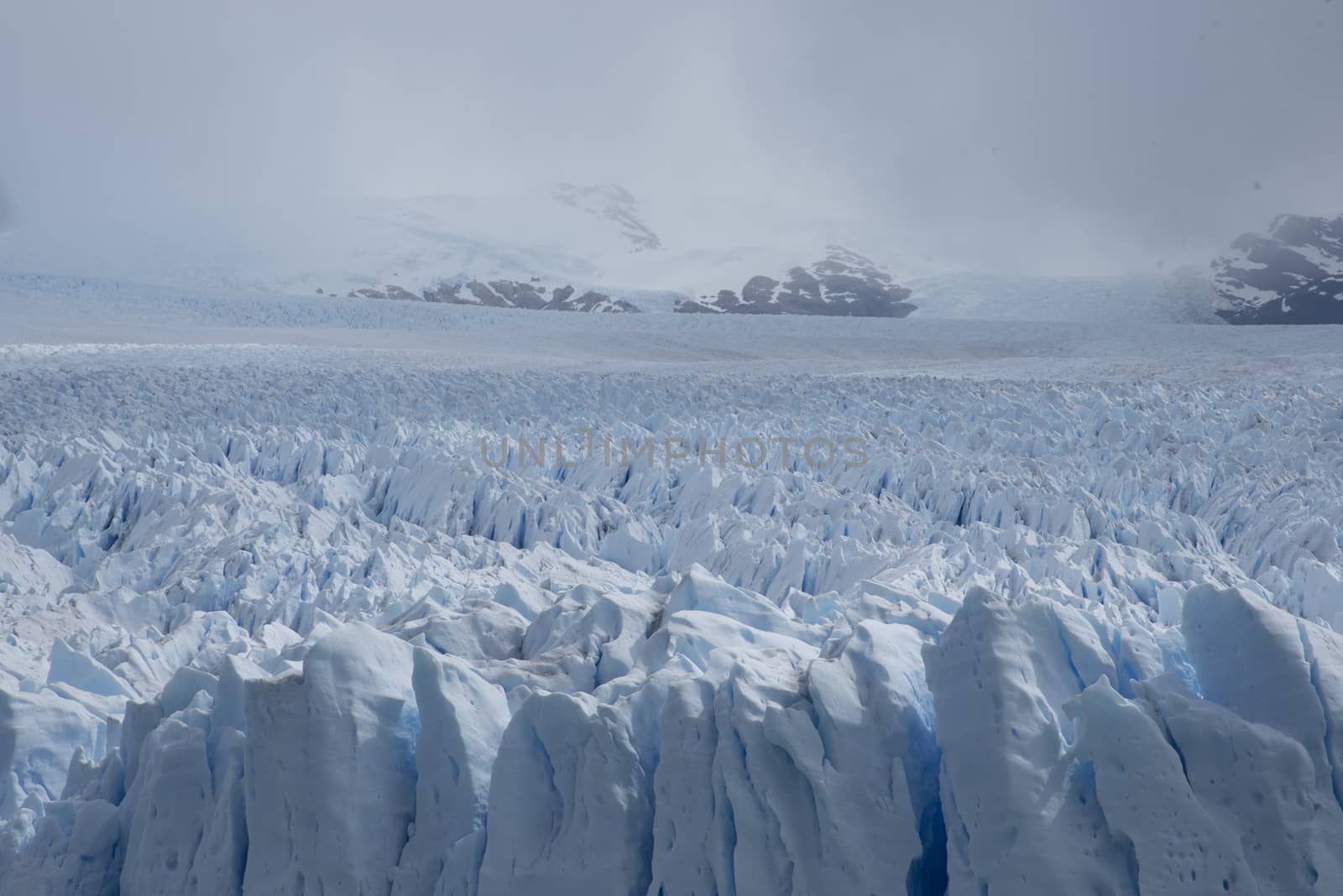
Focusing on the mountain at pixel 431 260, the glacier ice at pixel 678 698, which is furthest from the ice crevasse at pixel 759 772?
the mountain at pixel 431 260

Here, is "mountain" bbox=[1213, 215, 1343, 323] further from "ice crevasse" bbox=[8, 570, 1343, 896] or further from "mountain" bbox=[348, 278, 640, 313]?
"ice crevasse" bbox=[8, 570, 1343, 896]

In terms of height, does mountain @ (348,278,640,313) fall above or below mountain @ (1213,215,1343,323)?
below

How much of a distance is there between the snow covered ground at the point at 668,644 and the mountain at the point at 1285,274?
22.3 metres

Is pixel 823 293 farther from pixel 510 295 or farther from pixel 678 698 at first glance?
pixel 678 698

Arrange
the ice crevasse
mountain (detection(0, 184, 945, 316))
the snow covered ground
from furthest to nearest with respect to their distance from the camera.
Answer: mountain (detection(0, 184, 945, 316))
the snow covered ground
the ice crevasse

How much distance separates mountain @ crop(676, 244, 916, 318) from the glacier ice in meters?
25.9

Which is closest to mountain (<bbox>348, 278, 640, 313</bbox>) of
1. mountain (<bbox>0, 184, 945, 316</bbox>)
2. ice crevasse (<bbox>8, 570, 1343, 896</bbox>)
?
mountain (<bbox>0, 184, 945, 316</bbox>)

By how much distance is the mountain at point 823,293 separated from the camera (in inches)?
1335

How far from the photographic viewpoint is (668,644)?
11.9 ft

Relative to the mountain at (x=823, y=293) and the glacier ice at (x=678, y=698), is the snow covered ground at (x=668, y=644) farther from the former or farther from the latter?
the mountain at (x=823, y=293)

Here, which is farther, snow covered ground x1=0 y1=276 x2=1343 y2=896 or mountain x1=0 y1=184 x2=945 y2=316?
mountain x1=0 y1=184 x2=945 y2=316

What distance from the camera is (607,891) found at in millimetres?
2869

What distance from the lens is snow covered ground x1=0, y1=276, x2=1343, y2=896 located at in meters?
2.68

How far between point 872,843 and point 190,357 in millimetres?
15697
